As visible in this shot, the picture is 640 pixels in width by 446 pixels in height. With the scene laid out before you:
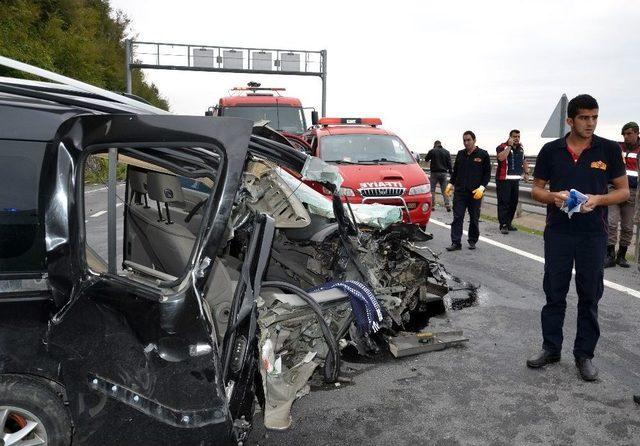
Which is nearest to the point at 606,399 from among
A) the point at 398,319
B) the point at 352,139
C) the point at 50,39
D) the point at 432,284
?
the point at 398,319

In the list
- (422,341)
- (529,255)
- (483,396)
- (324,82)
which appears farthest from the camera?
(324,82)

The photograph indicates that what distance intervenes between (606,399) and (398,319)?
1.46m

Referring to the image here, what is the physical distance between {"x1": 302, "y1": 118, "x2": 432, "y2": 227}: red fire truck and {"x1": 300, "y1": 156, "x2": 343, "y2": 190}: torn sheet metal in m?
3.95

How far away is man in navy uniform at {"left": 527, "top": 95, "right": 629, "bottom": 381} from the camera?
12.4ft

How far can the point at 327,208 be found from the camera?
4043 mm

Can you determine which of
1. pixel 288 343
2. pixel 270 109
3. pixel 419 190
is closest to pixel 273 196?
pixel 288 343

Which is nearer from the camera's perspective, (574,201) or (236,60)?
(574,201)

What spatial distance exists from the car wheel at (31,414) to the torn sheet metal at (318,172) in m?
1.66

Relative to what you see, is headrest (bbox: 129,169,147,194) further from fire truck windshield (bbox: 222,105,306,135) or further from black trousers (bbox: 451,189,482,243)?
fire truck windshield (bbox: 222,105,306,135)

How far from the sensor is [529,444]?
3018 millimetres

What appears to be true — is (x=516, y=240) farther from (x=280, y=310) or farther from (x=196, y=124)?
(x=196, y=124)

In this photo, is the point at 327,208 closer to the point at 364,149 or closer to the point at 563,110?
the point at 364,149

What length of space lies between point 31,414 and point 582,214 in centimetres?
345

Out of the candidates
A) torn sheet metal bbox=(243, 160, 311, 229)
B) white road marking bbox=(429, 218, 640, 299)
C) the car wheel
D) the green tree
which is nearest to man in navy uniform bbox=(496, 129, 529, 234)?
white road marking bbox=(429, 218, 640, 299)
